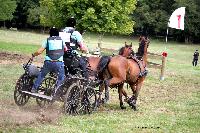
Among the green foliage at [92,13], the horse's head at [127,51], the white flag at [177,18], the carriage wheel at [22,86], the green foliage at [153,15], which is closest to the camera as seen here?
the carriage wheel at [22,86]

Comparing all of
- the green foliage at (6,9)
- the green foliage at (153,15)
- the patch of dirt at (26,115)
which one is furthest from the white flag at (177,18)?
the green foliage at (153,15)

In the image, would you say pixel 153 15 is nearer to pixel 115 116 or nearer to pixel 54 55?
pixel 115 116

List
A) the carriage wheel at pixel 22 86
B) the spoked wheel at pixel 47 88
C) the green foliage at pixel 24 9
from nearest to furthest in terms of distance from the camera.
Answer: the spoked wheel at pixel 47 88 < the carriage wheel at pixel 22 86 < the green foliage at pixel 24 9

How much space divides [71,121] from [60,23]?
29.6 metres

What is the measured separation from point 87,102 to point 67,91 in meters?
0.77

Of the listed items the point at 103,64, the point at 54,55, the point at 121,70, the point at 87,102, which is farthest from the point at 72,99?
the point at 121,70

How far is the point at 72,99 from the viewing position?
11.6m

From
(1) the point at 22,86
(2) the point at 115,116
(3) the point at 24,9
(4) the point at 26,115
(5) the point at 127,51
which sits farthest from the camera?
(3) the point at 24,9

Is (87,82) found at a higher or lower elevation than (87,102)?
higher

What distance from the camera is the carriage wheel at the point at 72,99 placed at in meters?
11.5

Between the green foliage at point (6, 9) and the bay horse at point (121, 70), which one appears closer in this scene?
the bay horse at point (121, 70)

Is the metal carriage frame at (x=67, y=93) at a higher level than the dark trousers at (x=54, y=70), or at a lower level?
lower

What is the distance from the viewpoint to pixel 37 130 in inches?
364

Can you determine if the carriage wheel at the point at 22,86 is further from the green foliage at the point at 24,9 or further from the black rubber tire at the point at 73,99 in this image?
the green foliage at the point at 24,9
